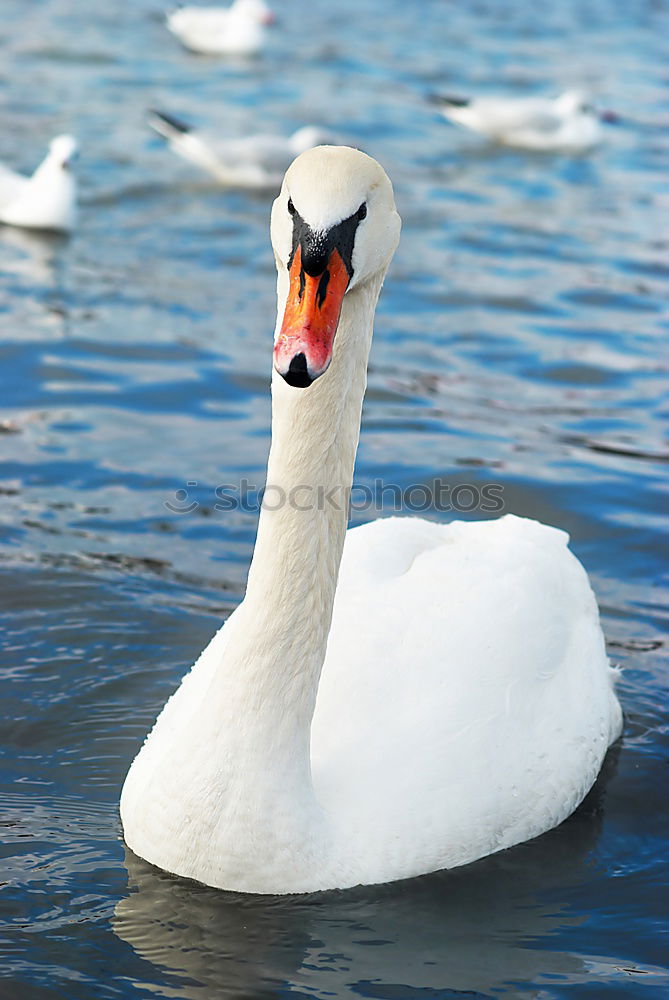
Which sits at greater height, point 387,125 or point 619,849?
point 387,125

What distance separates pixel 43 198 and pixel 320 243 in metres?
9.73

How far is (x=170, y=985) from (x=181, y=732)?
756mm

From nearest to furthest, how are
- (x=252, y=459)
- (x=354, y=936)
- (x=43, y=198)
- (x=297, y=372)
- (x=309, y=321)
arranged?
(x=297, y=372), (x=309, y=321), (x=354, y=936), (x=252, y=459), (x=43, y=198)

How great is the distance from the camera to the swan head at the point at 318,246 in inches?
149

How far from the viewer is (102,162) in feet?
51.8

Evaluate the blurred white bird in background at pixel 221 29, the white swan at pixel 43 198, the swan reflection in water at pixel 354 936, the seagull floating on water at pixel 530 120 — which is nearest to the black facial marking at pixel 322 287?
the swan reflection in water at pixel 354 936

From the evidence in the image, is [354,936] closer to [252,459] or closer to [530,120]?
[252,459]

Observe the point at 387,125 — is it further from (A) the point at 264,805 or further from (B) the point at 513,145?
(A) the point at 264,805

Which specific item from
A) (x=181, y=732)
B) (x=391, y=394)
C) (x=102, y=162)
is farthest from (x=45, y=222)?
(x=181, y=732)

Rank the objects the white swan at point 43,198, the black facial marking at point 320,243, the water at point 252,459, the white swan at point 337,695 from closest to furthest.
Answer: the black facial marking at point 320,243, the white swan at point 337,695, the water at point 252,459, the white swan at point 43,198

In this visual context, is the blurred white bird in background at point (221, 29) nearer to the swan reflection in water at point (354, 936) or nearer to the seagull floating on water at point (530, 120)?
the seagull floating on water at point (530, 120)

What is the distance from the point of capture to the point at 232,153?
15.4 meters

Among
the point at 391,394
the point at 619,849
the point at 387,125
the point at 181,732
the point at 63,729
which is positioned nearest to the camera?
the point at 181,732

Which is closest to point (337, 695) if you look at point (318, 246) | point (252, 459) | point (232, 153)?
point (318, 246)
